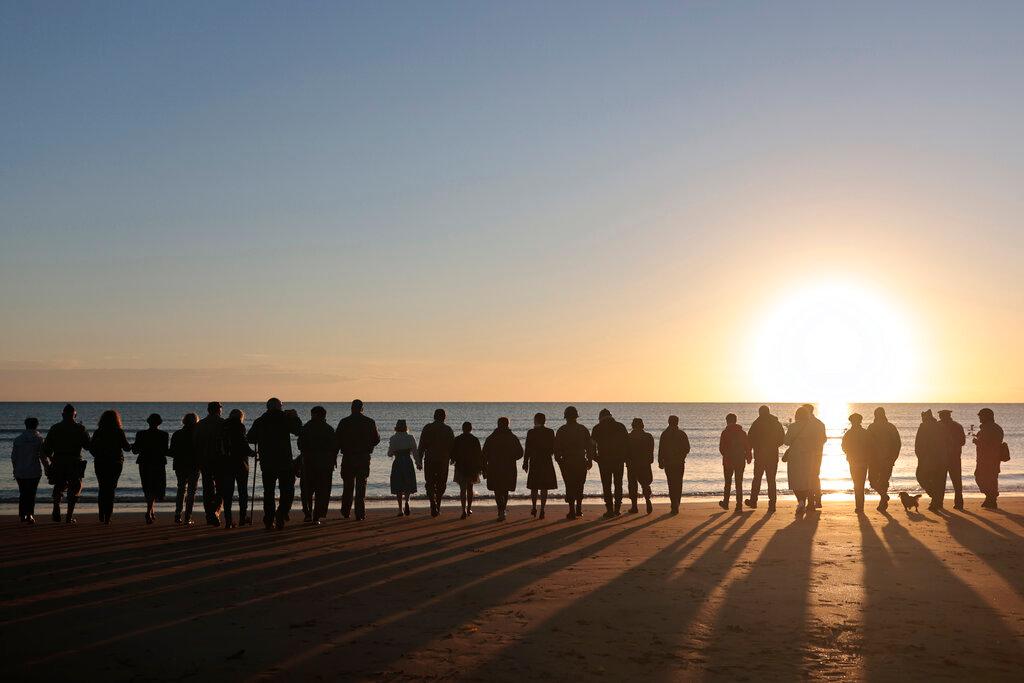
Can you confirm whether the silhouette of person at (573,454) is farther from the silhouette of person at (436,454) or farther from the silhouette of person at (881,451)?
the silhouette of person at (881,451)

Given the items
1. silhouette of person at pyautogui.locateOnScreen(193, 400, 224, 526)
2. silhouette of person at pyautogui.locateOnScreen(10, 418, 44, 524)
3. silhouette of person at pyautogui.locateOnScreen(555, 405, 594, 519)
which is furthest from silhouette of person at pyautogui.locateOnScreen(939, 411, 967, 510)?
silhouette of person at pyautogui.locateOnScreen(10, 418, 44, 524)

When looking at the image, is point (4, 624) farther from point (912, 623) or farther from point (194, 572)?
point (912, 623)

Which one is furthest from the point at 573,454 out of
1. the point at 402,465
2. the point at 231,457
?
the point at 231,457

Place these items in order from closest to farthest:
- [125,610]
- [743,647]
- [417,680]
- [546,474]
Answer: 1. [417,680]
2. [743,647]
3. [125,610]
4. [546,474]

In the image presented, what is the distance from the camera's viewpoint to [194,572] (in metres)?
9.93

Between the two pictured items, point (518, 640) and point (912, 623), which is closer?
point (518, 640)

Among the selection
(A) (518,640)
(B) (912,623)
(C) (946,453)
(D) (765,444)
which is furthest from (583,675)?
(C) (946,453)

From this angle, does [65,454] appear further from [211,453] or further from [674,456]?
[674,456]

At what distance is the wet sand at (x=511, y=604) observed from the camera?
20.6 ft

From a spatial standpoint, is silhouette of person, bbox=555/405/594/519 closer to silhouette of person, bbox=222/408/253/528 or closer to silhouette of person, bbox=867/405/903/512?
silhouette of person, bbox=867/405/903/512

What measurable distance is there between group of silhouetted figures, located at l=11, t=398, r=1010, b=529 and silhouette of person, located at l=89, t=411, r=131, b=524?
0.7 inches

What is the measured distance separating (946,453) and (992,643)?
10.4 metres

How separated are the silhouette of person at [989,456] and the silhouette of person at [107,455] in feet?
47.5

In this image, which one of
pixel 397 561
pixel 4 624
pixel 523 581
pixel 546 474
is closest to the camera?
pixel 4 624
